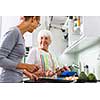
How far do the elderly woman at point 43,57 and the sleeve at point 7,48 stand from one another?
11cm

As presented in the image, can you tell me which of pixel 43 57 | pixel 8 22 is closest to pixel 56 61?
pixel 43 57

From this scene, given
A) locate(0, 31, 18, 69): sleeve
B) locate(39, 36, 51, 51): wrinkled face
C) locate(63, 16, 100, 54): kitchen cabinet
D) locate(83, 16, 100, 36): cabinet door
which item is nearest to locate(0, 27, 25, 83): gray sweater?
locate(0, 31, 18, 69): sleeve

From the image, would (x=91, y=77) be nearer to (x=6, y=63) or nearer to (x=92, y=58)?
(x=92, y=58)

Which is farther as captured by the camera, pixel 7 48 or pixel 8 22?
pixel 8 22

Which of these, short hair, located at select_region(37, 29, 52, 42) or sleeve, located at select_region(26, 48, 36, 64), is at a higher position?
short hair, located at select_region(37, 29, 52, 42)

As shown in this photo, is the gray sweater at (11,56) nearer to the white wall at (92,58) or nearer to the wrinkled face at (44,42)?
the wrinkled face at (44,42)

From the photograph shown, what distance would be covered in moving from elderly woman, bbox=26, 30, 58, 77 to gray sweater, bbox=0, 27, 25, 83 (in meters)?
0.08

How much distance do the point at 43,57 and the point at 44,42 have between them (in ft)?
0.28

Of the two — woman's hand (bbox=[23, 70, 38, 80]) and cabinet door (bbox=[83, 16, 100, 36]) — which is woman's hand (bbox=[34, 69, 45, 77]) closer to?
woman's hand (bbox=[23, 70, 38, 80])

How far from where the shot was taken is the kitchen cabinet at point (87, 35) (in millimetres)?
1070

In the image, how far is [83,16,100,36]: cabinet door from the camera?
107 cm

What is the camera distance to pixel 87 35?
1.07 m
